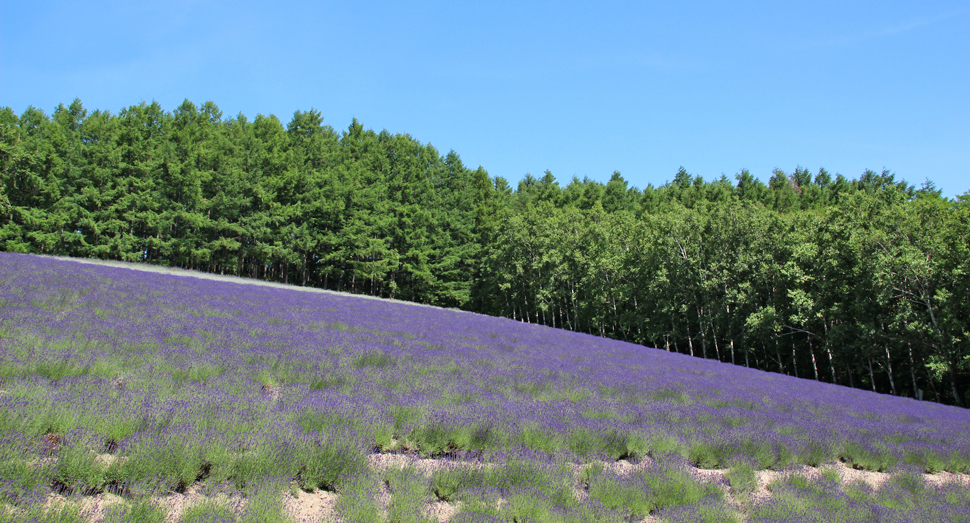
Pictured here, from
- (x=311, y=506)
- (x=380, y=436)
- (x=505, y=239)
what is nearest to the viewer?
(x=311, y=506)

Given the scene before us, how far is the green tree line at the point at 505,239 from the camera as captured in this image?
→ 2722 cm

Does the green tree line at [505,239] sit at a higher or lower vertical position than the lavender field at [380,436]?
higher

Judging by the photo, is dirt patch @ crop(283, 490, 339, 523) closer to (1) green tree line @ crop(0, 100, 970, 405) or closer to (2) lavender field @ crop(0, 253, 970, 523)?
(2) lavender field @ crop(0, 253, 970, 523)

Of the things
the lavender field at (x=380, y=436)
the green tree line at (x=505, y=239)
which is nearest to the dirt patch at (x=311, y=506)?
the lavender field at (x=380, y=436)

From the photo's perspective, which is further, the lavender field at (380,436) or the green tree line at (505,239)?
the green tree line at (505,239)

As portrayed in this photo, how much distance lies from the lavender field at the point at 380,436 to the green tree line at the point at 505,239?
19.4 meters

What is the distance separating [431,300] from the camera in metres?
54.7

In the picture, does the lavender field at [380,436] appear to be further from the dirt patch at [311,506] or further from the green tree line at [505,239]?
the green tree line at [505,239]

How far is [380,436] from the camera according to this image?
5535 mm

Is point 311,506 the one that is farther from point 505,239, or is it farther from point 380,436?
point 505,239

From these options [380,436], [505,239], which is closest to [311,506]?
[380,436]

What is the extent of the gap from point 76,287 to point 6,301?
2.81 meters

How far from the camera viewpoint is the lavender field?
149 inches

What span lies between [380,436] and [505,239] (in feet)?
168
